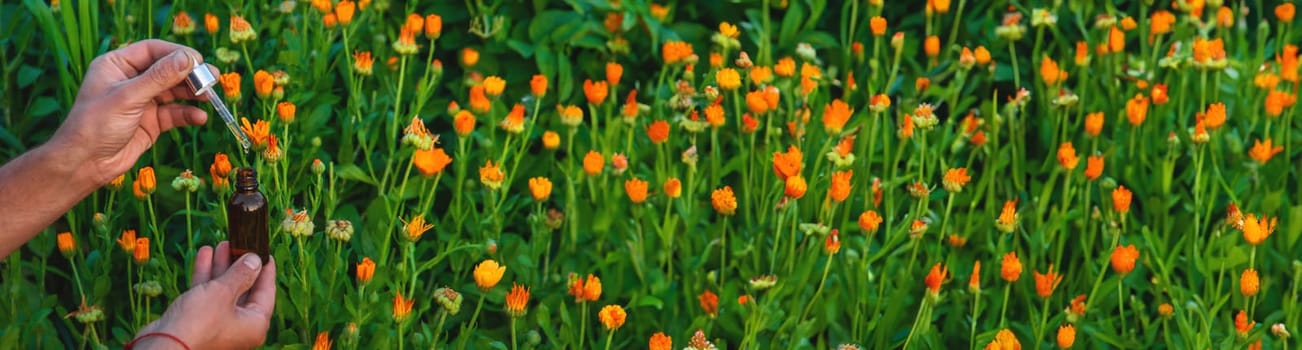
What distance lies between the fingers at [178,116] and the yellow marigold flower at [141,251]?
0.15 meters

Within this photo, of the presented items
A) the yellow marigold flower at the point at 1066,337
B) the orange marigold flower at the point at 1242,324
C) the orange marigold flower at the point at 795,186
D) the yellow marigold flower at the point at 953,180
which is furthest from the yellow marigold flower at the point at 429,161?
the orange marigold flower at the point at 1242,324

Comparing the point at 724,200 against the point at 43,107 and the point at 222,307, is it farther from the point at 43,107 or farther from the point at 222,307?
the point at 43,107

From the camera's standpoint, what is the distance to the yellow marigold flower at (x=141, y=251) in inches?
83.0

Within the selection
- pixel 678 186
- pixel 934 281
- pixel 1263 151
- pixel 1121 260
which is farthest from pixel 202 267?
pixel 1263 151

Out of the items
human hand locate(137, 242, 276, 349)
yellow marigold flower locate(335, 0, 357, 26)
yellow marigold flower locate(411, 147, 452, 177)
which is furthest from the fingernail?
yellow marigold flower locate(335, 0, 357, 26)

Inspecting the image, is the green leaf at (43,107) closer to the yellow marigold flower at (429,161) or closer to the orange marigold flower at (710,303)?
the yellow marigold flower at (429,161)

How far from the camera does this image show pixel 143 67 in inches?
79.2

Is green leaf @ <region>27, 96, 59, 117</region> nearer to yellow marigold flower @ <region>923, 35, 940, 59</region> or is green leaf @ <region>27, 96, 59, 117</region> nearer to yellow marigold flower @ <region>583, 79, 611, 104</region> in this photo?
yellow marigold flower @ <region>583, 79, 611, 104</region>

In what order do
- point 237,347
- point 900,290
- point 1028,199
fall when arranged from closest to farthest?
1. point 237,347
2. point 900,290
3. point 1028,199

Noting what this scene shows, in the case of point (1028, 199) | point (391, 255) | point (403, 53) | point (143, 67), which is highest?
point (143, 67)

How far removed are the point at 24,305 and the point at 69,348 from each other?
4.7 inches

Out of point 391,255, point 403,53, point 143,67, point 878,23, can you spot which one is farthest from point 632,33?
point 143,67

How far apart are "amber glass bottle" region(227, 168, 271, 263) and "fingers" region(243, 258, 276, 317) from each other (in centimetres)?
2

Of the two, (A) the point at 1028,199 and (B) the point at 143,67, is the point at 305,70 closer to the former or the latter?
(B) the point at 143,67
